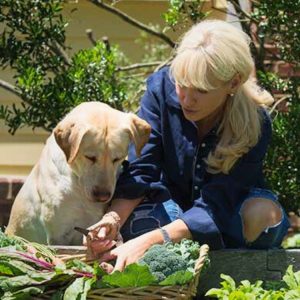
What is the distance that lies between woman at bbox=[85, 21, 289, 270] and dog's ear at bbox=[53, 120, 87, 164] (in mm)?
343

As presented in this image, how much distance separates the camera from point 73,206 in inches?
173

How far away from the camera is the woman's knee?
4.32 meters

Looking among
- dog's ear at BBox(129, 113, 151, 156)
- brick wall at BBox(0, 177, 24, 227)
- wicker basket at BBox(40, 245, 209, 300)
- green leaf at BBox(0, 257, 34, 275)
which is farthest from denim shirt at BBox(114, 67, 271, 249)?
brick wall at BBox(0, 177, 24, 227)

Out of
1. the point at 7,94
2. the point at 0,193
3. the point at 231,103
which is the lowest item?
the point at 0,193

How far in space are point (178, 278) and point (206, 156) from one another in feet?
3.39

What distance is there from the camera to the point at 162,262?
3691mm

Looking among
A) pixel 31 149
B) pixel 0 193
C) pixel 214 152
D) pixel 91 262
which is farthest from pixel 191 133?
pixel 31 149

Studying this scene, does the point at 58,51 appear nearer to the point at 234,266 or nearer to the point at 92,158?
the point at 92,158

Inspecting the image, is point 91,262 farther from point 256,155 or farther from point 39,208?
point 256,155

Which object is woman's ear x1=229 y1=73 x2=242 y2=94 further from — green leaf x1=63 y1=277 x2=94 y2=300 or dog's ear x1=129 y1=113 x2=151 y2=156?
green leaf x1=63 y1=277 x2=94 y2=300

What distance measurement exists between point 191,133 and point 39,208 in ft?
2.65

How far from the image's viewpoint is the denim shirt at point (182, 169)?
432cm

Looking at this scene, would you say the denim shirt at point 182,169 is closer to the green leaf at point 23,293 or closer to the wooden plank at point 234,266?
the wooden plank at point 234,266

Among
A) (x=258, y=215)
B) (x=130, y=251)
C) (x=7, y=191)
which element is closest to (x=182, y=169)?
(x=258, y=215)
